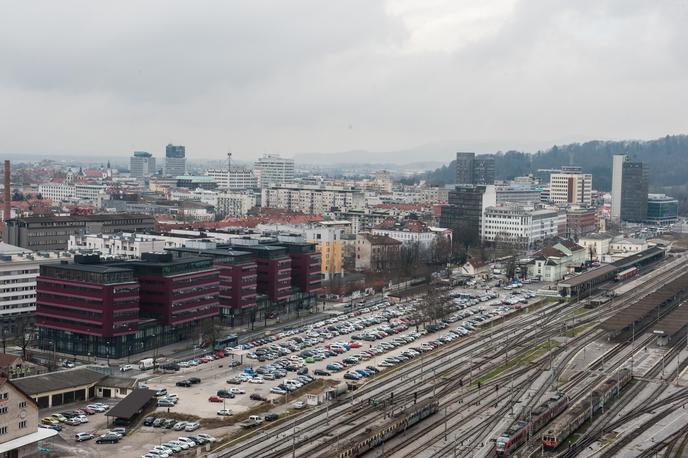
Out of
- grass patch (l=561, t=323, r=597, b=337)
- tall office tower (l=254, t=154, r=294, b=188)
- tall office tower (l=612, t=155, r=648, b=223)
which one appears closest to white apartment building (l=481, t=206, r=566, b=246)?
tall office tower (l=612, t=155, r=648, b=223)

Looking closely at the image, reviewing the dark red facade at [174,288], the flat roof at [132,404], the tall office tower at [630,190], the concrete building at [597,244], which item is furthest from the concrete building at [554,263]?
the tall office tower at [630,190]

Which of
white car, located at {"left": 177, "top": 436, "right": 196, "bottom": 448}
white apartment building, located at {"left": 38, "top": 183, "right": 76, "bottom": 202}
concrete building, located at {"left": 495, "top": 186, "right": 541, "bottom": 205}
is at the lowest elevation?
white car, located at {"left": 177, "top": 436, "right": 196, "bottom": 448}

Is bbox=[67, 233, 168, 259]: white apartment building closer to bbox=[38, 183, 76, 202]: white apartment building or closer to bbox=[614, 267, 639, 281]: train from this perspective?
bbox=[614, 267, 639, 281]: train

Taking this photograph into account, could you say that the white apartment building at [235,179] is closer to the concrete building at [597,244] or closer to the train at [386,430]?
the concrete building at [597,244]

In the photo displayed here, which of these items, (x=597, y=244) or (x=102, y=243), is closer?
(x=102, y=243)

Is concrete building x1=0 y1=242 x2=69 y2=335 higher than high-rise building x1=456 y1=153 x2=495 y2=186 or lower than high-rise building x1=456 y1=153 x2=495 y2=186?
lower

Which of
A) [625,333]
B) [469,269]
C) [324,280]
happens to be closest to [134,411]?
[625,333]

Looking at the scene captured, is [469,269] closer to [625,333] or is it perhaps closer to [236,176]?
[625,333]
